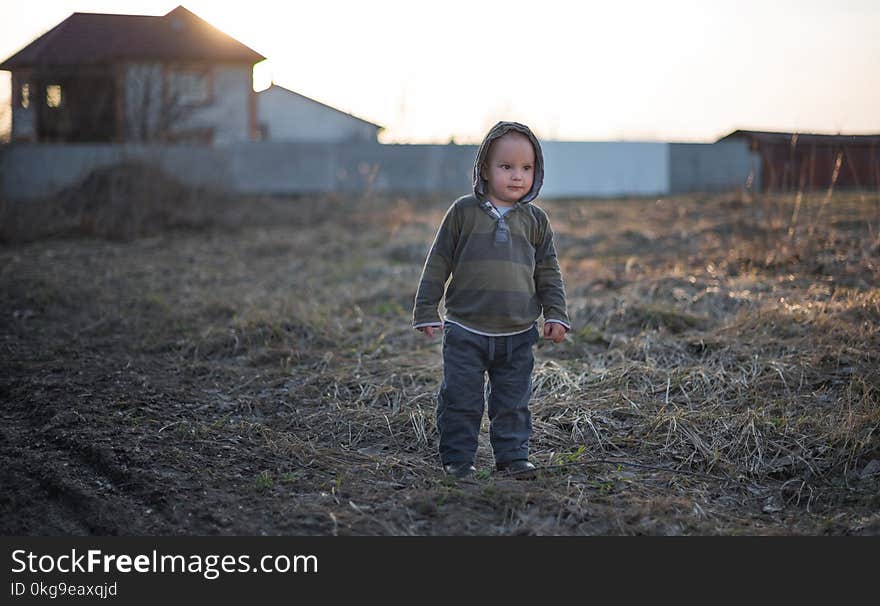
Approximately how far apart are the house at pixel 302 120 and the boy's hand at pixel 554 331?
23.0m

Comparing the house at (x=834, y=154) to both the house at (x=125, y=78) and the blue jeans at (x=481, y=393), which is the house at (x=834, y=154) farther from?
the house at (x=125, y=78)

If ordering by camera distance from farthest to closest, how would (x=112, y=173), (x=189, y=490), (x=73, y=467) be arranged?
(x=112, y=173) < (x=73, y=467) < (x=189, y=490)

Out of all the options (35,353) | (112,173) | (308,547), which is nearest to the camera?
(308,547)

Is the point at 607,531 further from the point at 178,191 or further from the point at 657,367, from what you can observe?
the point at 178,191

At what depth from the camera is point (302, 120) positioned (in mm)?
27750

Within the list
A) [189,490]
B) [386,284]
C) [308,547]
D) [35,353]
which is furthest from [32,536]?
[386,284]

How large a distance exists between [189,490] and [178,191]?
12.2m

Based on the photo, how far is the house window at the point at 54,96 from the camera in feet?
57.9

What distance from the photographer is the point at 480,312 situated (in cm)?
331

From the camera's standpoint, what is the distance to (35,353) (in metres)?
5.47

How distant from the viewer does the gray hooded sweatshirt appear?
10.8 feet

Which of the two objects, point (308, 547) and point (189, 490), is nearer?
point (308, 547)

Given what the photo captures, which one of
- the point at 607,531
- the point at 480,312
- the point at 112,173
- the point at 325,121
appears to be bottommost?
the point at 607,531

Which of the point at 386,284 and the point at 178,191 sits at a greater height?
the point at 178,191
